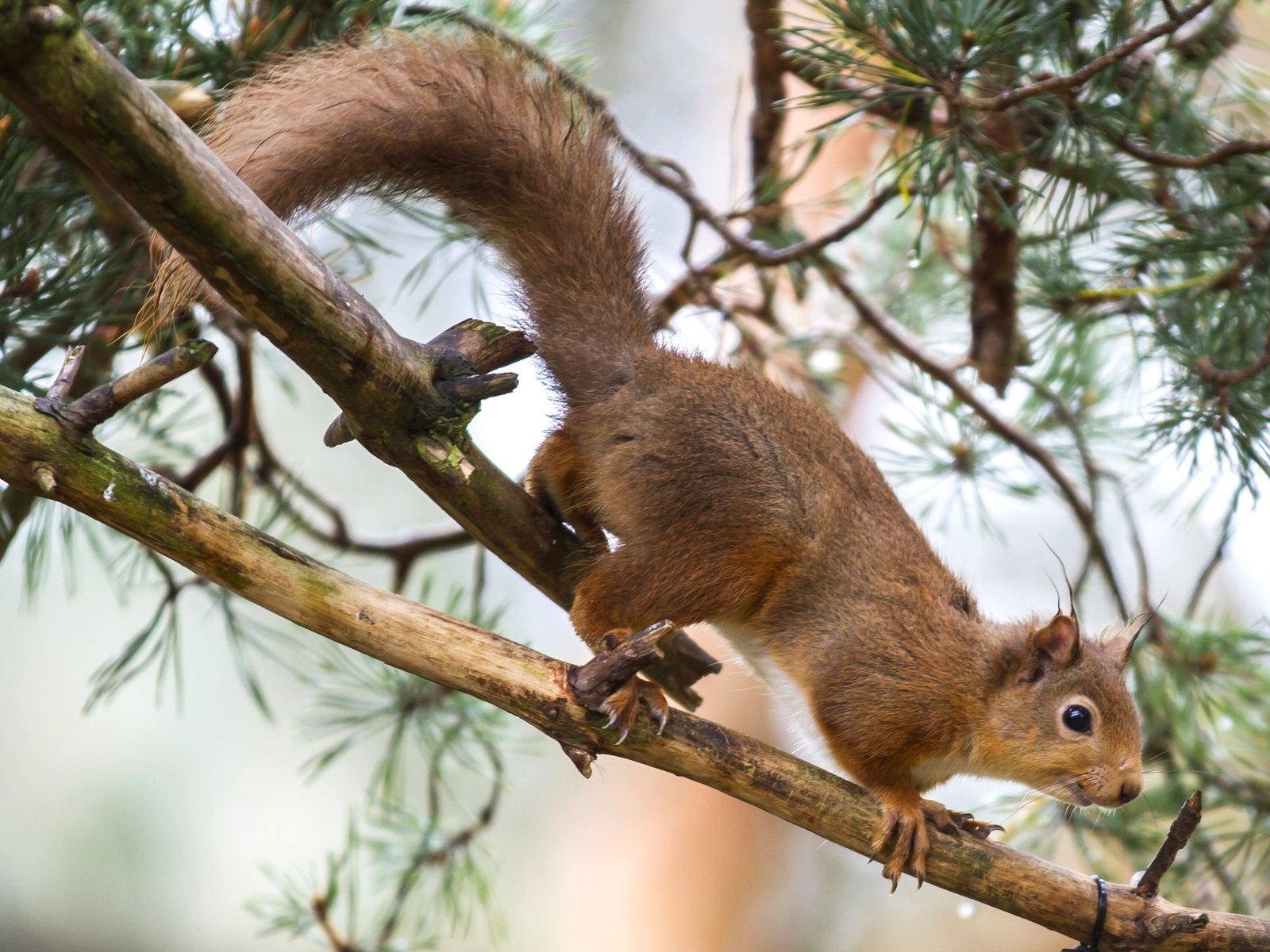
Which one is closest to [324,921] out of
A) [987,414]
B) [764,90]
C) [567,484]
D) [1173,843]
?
[567,484]

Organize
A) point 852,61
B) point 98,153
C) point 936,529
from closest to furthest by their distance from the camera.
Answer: point 98,153 < point 852,61 < point 936,529

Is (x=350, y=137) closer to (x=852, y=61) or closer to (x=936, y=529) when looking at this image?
(x=852, y=61)

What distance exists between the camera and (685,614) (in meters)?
1.85

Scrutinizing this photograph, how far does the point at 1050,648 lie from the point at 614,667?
1.03 metres

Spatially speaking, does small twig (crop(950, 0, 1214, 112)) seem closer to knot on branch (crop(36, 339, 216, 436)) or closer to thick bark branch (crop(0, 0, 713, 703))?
thick bark branch (crop(0, 0, 713, 703))

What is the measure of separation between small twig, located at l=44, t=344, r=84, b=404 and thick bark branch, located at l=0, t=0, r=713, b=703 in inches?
10.7

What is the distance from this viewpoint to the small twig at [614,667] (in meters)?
1.44

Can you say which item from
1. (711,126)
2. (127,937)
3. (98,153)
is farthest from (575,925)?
(98,153)

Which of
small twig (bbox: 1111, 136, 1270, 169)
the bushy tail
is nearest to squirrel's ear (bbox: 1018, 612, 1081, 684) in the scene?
small twig (bbox: 1111, 136, 1270, 169)

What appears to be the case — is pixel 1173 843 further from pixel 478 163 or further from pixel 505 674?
pixel 478 163

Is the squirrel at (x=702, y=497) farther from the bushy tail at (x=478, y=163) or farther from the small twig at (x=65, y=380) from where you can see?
the small twig at (x=65, y=380)

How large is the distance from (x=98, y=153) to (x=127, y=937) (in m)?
4.45

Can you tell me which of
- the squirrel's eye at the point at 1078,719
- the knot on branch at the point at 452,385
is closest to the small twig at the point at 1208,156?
the squirrel's eye at the point at 1078,719

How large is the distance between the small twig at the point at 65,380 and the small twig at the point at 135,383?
0.03 meters
